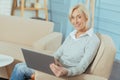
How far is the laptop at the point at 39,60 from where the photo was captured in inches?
74.3

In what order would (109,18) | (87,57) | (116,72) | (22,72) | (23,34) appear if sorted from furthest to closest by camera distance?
(109,18) → (116,72) → (23,34) → (22,72) → (87,57)

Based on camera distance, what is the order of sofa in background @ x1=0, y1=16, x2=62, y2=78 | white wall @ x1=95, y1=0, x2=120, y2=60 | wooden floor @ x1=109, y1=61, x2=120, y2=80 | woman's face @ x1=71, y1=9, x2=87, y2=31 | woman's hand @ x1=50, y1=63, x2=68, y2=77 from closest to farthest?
1. woman's hand @ x1=50, y1=63, x2=68, y2=77
2. woman's face @ x1=71, y1=9, x2=87, y2=31
3. sofa in background @ x1=0, y1=16, x2=62, y2=78
4. wooden floor @ x1=109, y1=61, x2=120, y2=80
5. white wall @ x1=95, y1=0, x2=120, y2=60

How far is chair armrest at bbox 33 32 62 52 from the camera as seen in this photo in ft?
9.30

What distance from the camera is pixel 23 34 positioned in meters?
3.36

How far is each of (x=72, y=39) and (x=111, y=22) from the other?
198 centimetres

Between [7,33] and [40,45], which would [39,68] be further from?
[7,33]

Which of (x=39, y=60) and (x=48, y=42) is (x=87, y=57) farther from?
(x=48, y=42)

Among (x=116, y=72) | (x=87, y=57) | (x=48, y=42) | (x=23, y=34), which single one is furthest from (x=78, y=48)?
(x=116, y=72)

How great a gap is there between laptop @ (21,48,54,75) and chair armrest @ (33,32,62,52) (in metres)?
0.77

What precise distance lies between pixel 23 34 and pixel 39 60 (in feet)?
4.80

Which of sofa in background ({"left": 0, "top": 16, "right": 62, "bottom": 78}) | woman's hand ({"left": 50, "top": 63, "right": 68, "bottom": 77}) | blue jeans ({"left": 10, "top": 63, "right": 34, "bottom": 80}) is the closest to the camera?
woman's hand ({"left": 50, "top": 63, "right": 68, "bottom": 77})

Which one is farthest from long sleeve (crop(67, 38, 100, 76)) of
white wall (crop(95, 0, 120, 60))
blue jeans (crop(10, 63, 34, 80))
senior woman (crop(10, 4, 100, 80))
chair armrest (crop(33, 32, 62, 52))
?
white wall (crop(95, 0, 120, 60))

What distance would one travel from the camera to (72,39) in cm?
217

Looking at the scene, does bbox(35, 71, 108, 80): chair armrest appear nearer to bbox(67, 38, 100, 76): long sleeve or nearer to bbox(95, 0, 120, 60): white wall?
bbox(67, 38, 100, 76): long sleeve
